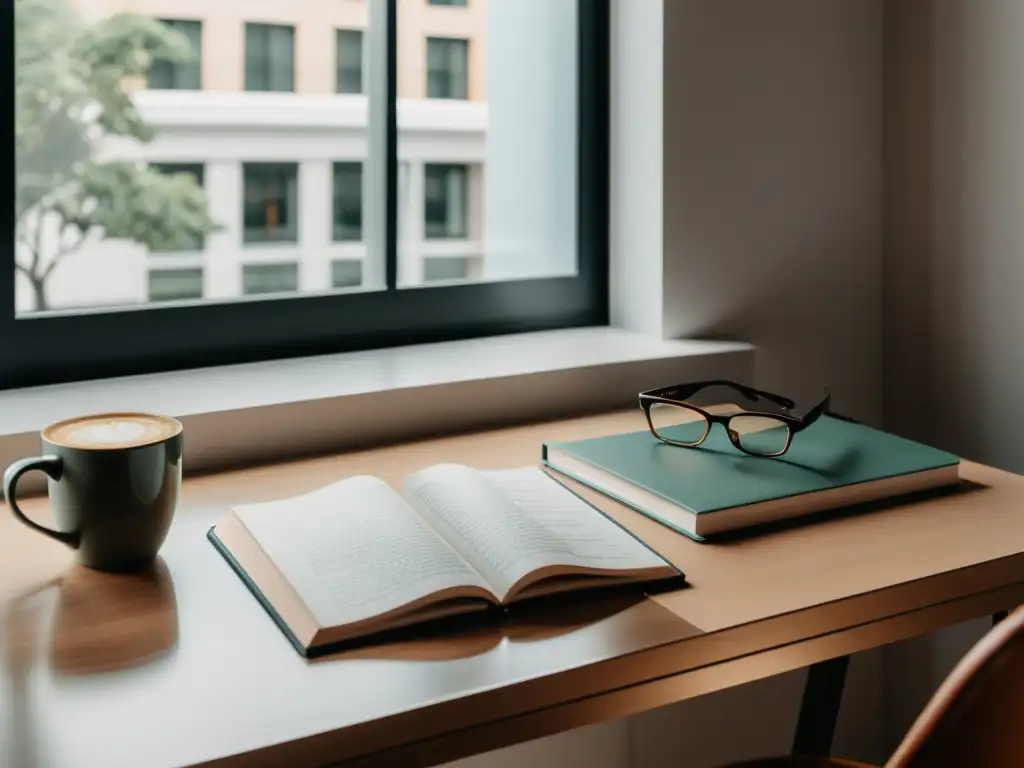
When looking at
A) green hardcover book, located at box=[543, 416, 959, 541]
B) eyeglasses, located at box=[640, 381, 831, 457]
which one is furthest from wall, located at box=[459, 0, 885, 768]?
green hardcover book, located at box=[543, 416, 959, 541]

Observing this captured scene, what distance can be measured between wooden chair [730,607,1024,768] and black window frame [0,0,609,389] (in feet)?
2.96

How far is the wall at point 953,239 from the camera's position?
139cm

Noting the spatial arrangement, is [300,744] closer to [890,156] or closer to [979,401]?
[979,401]

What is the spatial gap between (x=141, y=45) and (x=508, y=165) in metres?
1.73

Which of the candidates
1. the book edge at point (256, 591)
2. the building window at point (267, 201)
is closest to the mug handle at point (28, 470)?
the book edge at point (256, 591)

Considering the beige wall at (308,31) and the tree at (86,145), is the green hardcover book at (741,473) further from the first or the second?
the beige wall at (308,31)

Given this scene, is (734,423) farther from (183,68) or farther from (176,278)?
(176,278)

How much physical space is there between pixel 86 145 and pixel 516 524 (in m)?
1.88

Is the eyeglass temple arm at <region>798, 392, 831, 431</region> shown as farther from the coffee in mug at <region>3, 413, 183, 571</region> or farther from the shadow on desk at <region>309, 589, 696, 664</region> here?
the coffee in mug at <region>3, 413, 183, 571</region>

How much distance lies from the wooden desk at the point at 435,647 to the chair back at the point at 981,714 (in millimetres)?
141

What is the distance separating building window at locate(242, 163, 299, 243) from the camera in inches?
165

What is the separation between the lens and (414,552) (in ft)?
2.64

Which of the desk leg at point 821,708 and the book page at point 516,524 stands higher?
the book page at point 516,524

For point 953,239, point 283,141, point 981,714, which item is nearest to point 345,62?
point 283,141
